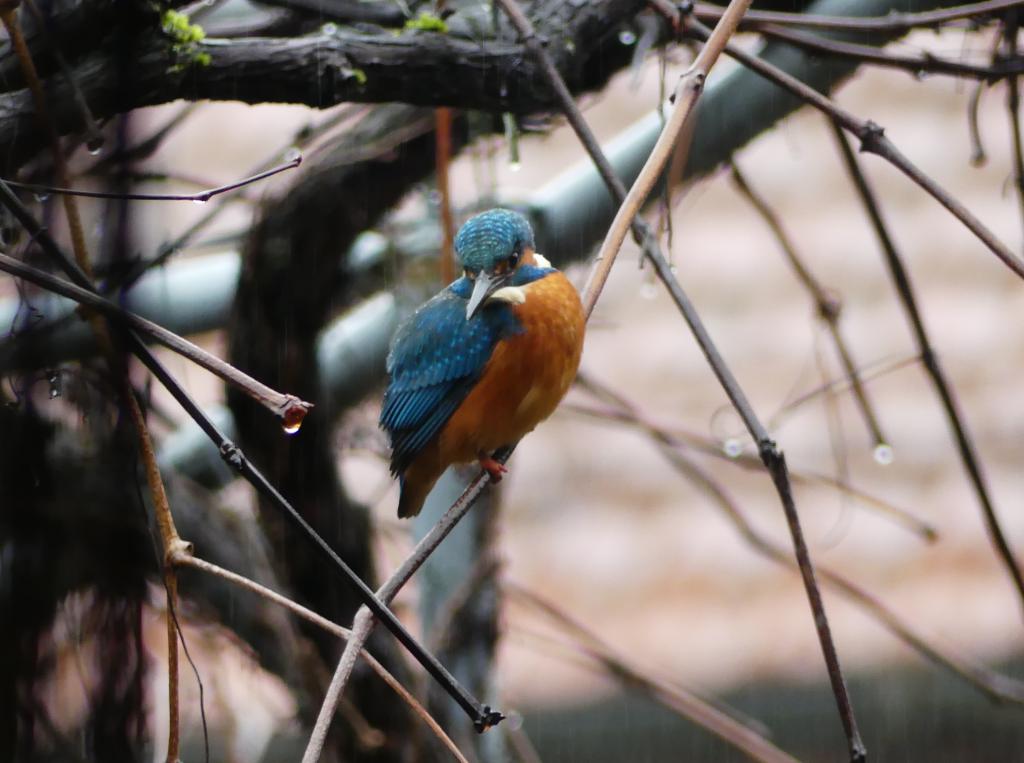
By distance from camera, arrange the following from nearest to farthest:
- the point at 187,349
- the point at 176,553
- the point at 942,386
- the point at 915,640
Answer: the point at 187,349 → the point at 176,553 → the point at 942,386 → the point at 915,640

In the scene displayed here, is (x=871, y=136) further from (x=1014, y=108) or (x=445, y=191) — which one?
(x=445, y=191)

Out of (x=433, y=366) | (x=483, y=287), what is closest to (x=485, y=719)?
(x=483, y=287)

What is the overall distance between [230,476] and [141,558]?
30.4 inches

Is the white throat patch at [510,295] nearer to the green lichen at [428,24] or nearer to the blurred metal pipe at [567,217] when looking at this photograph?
the green lichen at [428,24]

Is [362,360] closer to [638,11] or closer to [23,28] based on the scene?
[638,11]

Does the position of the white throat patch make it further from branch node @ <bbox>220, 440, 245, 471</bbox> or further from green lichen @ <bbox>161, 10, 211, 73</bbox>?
branch node @ <bbox>220, 440, 245, 471</bbox>

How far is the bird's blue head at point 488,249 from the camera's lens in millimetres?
1579

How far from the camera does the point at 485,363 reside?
1.77 meters

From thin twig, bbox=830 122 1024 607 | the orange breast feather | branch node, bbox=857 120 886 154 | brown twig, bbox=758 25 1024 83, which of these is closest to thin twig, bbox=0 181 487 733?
the orange breast feather

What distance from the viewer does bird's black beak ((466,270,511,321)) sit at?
158 cm

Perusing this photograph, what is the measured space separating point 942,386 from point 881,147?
0.48 meters

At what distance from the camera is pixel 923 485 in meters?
4.28

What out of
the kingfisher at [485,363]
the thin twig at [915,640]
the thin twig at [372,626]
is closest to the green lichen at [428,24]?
the kingfisher at [485,363]

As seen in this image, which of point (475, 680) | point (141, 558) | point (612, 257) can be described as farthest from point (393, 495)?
point (612, 257)
